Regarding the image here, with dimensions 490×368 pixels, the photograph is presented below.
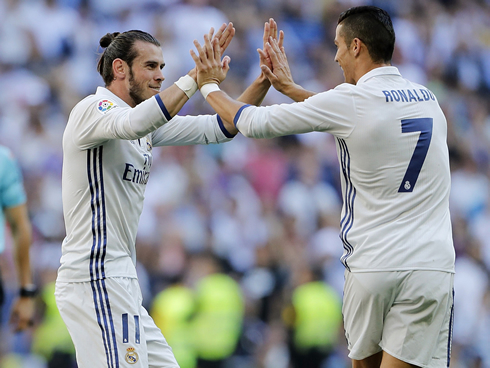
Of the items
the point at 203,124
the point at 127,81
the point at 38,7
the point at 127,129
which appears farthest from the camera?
the point at 38,7

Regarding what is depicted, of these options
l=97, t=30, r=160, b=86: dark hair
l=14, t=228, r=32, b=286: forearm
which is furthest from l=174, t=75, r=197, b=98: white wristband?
l=14, t=228, r=32, b=286: forearm

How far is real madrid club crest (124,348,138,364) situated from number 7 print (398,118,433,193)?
5.64ft

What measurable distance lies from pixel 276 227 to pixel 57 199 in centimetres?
275

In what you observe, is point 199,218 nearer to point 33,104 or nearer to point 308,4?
point 33,104

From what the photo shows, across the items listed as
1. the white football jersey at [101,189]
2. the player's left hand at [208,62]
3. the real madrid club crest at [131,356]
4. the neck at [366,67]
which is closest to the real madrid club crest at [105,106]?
the white football jersey at [101,189]

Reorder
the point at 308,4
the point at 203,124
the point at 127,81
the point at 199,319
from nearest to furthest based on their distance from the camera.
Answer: the point at 127,81, the point at 203,124, the point at 199,319, the point at 308,4

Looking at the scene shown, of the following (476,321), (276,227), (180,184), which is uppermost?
(180,184)

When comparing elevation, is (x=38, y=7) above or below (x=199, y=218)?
above

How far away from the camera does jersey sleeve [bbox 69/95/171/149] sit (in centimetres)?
363

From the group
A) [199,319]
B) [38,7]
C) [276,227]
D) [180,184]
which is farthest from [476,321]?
[38,7]

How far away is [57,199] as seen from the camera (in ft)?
26.4

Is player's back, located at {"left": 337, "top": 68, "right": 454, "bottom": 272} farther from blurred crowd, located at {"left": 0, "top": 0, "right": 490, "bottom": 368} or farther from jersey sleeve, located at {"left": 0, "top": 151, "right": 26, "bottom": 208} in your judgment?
blurred crowd, located at {"left": 0, "top": 0, "right": 490, "bottom": 368}

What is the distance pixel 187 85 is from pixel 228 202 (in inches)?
189

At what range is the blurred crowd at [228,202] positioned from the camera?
766 cm
